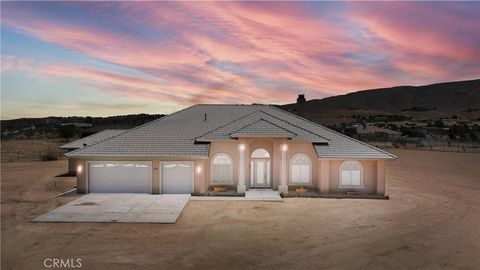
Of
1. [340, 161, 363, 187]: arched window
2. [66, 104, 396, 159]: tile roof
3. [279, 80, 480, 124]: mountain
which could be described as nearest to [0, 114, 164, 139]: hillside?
[66, 104, 396, 159]: tile roof

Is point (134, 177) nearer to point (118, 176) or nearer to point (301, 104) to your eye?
A: point (118, 176)

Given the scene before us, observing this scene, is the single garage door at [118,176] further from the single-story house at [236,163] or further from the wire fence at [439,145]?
the wire fence at [439,145]

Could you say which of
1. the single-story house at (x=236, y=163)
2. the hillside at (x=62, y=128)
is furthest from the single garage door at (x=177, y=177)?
the hillside at (x=62, y=128)

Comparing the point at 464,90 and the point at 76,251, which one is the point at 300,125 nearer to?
the point at 76,251

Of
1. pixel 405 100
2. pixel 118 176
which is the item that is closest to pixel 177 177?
pixel 118 176

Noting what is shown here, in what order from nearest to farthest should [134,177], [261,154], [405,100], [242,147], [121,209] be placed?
[121,209] → [242,147] → [134,177] → [261,154] → [405,100]

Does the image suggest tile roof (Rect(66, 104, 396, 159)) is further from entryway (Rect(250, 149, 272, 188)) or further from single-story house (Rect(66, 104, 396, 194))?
entryway (Rect(250, 149, 272, 188))

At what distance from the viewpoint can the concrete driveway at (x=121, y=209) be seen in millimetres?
16203

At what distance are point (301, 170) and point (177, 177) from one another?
25.9 feet

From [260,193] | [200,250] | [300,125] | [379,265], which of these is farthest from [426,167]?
[200,250]

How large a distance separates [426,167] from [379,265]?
27164 mm

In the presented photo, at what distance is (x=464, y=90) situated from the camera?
166 m

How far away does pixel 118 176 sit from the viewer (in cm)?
2203

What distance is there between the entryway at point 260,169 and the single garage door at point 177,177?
402cm
